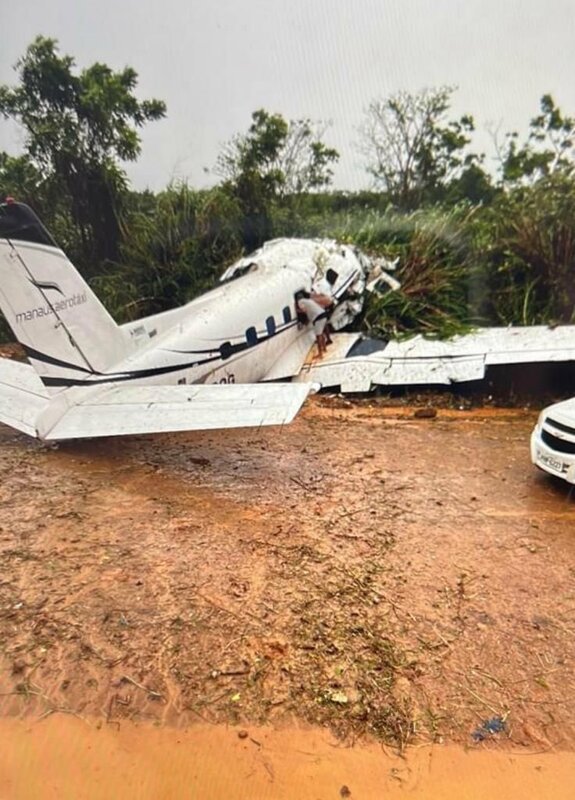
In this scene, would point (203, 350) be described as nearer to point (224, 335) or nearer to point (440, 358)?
point (224, 335)

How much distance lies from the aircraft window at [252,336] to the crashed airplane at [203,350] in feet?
0.09

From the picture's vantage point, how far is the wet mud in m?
3.33

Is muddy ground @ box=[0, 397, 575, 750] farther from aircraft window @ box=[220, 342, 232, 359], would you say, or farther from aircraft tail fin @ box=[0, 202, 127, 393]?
aircraft window @ box=[220, 342, 232, 359]

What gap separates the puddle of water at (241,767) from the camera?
287 cm

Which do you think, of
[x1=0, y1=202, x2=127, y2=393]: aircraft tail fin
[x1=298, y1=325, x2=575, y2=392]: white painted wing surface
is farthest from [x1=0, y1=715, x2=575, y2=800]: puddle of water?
[x1=298, y1=325, x2=575, y2=392]: white painted wing surface

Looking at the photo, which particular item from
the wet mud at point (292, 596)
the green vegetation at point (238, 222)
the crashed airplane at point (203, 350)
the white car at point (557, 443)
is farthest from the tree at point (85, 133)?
the white car at point (557, 443)

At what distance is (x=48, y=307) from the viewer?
22.0 ft

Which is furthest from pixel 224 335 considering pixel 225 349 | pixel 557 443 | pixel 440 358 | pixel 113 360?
pixel 557 443

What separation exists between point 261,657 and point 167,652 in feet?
2.00

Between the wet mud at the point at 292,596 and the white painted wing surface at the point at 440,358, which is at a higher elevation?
the wet mud at the point at 292,596

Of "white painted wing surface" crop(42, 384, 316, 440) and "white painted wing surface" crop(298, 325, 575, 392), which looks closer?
"white painted wing surface" crop(42, 384, 316, 440)

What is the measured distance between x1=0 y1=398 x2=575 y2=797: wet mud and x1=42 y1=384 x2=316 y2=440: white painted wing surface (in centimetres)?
65

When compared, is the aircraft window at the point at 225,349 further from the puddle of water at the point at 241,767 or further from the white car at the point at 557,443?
the puddle of water at the point at 241,767

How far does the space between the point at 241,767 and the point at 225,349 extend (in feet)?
20.6
